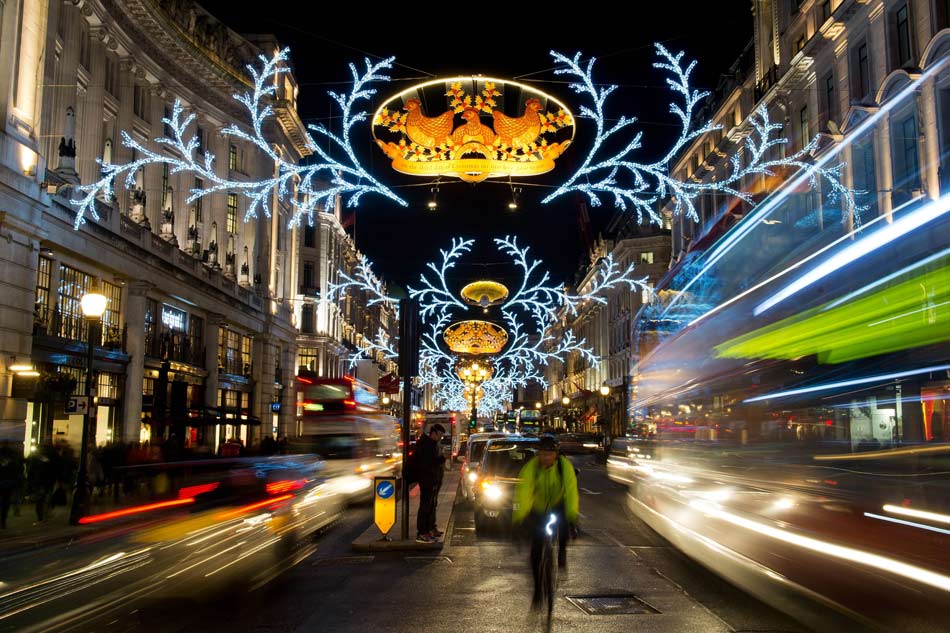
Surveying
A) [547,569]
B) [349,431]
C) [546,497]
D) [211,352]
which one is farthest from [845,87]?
[211,352]

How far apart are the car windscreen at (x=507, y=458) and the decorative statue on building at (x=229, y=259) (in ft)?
95.2

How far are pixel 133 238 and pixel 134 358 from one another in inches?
172

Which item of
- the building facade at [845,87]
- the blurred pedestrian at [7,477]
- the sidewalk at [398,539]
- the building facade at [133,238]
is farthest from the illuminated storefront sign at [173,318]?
the building facade at [845,87]

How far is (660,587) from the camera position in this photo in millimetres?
10148

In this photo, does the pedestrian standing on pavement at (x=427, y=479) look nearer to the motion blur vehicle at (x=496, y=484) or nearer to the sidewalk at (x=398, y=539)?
the sidewalk at (x=398, y=539)

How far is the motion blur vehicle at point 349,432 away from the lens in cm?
2264

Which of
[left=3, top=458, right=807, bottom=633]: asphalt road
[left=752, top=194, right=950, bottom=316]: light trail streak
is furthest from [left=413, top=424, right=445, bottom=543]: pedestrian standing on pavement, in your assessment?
[left=752, top=194, right=950, bottom=316]: light trail streak

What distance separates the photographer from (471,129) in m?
15.2

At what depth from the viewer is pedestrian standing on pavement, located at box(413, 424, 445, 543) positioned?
45.6 ft

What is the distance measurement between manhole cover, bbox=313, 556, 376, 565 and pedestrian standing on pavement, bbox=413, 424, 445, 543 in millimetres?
1298

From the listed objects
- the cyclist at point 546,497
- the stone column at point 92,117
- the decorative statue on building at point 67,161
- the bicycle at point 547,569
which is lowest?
the bicycle at point 547,569

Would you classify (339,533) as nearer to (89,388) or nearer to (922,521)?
(89,388)

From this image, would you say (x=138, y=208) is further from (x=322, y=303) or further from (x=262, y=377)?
(x=322, y=303)

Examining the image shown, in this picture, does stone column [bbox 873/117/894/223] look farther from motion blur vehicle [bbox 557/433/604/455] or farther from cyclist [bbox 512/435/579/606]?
motion blur vehicle [bbox 557/433/604/455]
